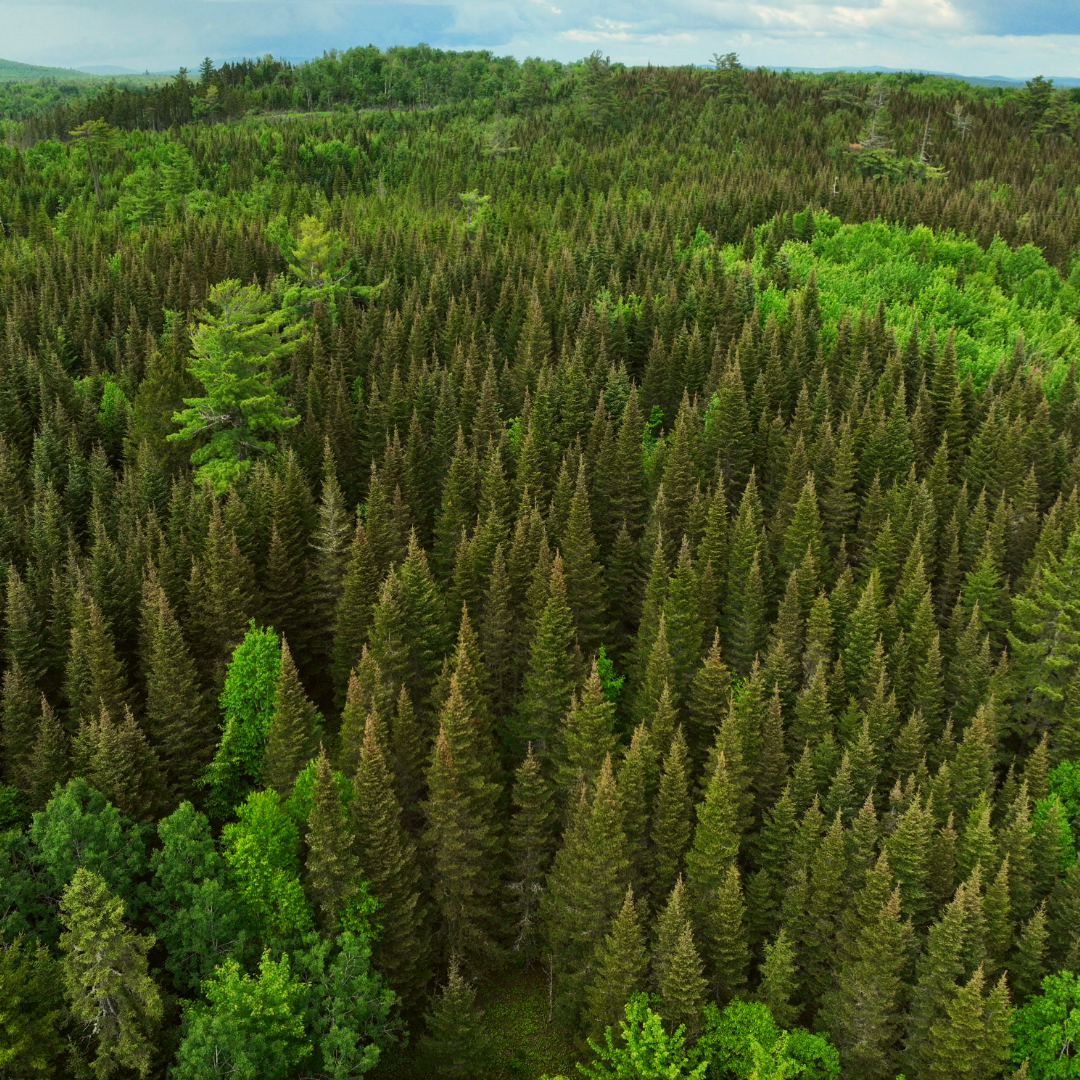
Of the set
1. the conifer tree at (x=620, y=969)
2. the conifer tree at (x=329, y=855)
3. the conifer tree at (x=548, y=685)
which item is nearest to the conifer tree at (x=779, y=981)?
the conifer tree at (x=620, y=969)

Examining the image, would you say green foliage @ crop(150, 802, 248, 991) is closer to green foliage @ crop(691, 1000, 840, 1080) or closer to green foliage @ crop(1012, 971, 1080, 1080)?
green foliage @ crop(691, 1000, 840, 1080)

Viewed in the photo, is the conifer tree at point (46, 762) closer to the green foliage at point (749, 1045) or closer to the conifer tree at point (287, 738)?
the conifer tree at point (287, 738)

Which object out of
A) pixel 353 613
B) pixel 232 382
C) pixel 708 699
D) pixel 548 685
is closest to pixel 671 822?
pixel 708 699

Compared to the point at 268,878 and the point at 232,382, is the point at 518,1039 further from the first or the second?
the point at 232,382

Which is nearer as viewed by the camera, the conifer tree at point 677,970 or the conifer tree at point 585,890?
the conifer tree at point 677,970

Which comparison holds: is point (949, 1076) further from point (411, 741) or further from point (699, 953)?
point (411, 741)

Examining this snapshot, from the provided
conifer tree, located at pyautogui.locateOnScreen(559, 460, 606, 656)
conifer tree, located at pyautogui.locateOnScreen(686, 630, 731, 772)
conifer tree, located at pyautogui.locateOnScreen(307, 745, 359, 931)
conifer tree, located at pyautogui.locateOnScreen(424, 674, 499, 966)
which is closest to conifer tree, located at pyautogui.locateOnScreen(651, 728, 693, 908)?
conifer tree, located at pyautogui.locateOnScreen(686, 630, 731, 772)

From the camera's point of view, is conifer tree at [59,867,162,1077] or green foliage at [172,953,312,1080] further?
green foliage at [172,953,312,1080]

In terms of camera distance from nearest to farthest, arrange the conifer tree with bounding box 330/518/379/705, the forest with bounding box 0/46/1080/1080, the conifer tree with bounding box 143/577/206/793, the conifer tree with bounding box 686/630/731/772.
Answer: the forest with bounding box 0/46/1080/1080 → the conifer tree with bounding box 143/577/206/793 → the conifer tree with bounding box 686/630/731/772 → the conifer tree with bounding box 330/518/379/705
